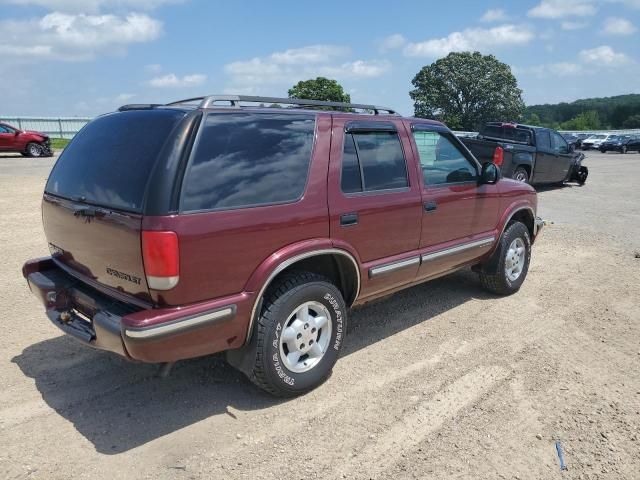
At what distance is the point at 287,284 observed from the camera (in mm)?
3375

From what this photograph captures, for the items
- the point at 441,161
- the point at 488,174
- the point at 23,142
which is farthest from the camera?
the point at 23,142

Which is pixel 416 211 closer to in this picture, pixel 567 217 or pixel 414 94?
pixel 567 217

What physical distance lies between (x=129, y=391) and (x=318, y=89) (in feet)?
123

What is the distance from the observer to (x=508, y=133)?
47.4ft

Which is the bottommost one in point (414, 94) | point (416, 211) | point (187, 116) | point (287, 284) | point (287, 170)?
point (287, 284)

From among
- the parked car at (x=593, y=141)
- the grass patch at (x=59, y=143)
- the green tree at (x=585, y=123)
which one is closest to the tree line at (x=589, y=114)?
the green tree at (x=585, y=123)

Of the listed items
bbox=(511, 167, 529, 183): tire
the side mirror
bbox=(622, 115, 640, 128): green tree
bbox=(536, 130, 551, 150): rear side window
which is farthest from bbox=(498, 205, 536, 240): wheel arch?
bbox=(622, 115, 640, 128): green tree

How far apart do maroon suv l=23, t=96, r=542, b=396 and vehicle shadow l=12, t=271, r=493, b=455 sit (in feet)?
1.32

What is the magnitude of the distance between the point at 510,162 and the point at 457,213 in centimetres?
936

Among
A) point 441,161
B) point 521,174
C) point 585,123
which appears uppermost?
point 585,123

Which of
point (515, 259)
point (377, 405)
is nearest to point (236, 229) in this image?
point (377, 405)

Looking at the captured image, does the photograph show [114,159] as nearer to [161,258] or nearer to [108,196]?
[108,196]

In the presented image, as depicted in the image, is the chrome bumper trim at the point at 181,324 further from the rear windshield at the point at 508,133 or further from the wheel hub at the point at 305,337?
the rear windshield at the point at 508,133

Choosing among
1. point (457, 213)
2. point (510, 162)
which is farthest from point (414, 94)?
point (457, 213)
